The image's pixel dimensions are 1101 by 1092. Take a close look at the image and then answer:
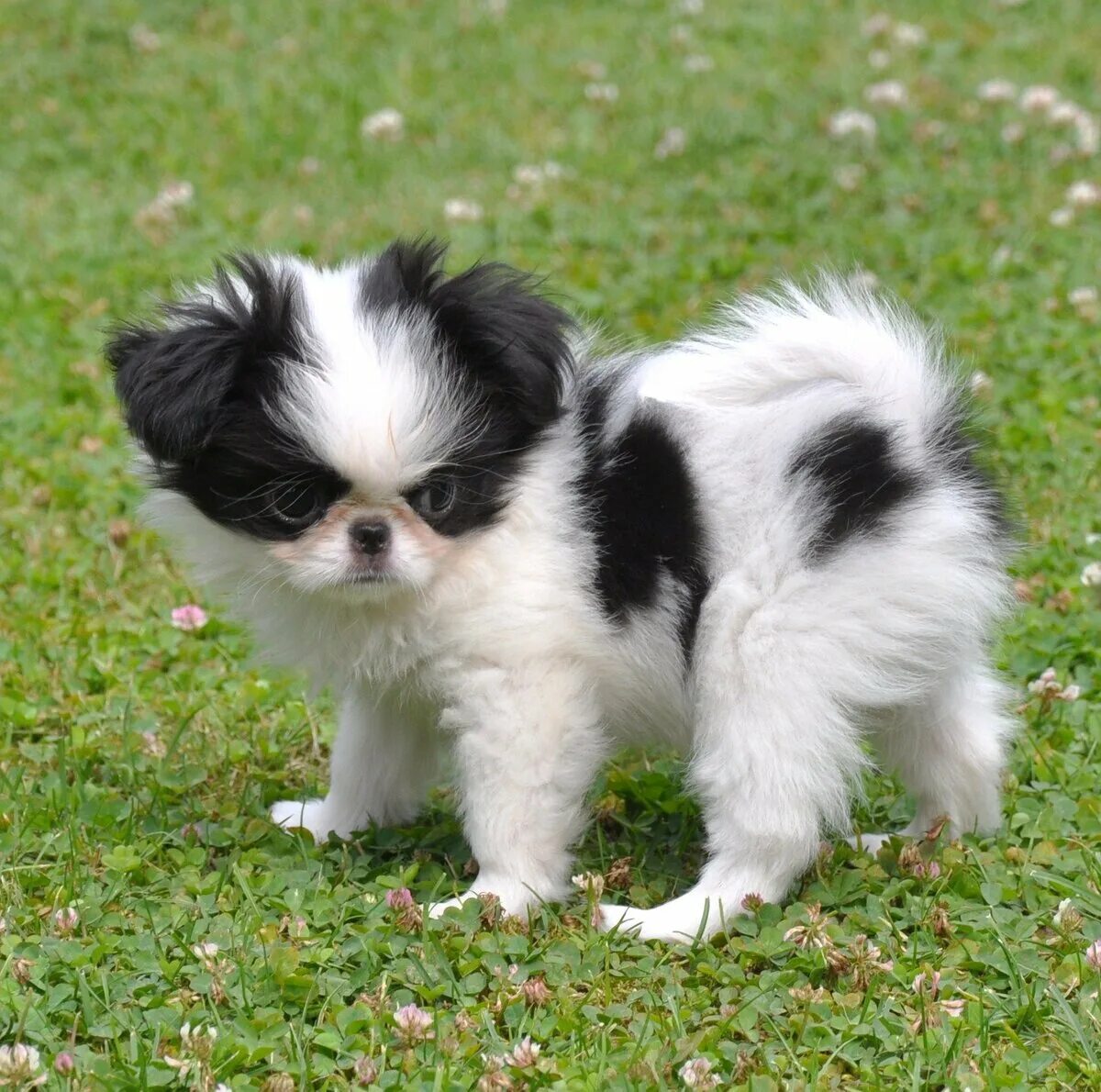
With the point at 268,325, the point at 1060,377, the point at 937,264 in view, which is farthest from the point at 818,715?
the point at 937,264

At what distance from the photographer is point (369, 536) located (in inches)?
123

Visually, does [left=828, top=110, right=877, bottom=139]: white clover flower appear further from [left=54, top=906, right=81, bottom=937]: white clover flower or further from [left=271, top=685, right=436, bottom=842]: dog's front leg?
[left=54, top=906, right=81, bottom=937]: white clover flower

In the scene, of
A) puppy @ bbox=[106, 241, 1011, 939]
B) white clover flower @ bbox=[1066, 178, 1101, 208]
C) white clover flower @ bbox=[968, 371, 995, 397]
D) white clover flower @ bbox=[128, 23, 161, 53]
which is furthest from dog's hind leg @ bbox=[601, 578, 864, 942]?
white clover flower @ bbox=[128, 23, 161, 53]

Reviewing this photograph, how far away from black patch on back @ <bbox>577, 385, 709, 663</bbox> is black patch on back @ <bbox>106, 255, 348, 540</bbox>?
61 centimetres

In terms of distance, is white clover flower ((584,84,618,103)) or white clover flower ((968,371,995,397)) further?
white clover flower ((584,84,618,103))

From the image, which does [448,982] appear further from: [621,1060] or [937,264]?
[937,264]

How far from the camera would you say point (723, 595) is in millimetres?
3256

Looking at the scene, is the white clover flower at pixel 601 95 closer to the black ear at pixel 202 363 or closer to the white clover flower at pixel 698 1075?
the black ear at pixel 202 363

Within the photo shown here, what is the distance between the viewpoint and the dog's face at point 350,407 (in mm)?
3080

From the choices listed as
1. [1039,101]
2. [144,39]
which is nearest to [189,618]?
[1039,101]

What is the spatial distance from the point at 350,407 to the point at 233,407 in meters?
0.28

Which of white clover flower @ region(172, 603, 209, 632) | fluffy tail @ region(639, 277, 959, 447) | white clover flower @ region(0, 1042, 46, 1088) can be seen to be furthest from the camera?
white clover flower @ region(172, 603, 209, 632)

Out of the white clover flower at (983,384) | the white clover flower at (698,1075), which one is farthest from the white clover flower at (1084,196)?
the white clover flower at (698,1075)

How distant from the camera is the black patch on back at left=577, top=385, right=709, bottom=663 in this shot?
3.32 metres
